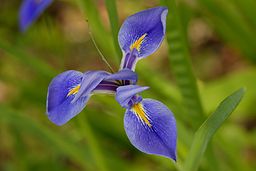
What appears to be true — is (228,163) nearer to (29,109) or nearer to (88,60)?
A: (29,109)

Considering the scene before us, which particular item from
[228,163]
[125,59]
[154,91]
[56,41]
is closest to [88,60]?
[56,41]

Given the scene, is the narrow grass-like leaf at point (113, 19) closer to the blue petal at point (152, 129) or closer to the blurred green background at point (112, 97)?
the blurred green background at point (112, 97)

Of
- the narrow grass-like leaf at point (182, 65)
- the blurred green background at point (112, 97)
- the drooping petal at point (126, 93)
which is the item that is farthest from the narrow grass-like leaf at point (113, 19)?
the drooping petal at point (126, 93)

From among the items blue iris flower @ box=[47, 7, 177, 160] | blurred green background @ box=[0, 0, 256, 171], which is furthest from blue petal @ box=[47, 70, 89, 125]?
blurred green background @ box=[0, 0, 256, 171]

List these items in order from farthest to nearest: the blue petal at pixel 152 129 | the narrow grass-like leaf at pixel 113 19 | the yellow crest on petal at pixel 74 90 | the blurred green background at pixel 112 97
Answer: the blurred green background at pixel 112 97 < the narrow grass-like leaf at pixel 113 19 < the yellow crest on petal at pixel 74 90 < the blue petal at pixel 152 129

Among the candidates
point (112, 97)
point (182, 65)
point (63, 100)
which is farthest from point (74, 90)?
point (112, 97)
